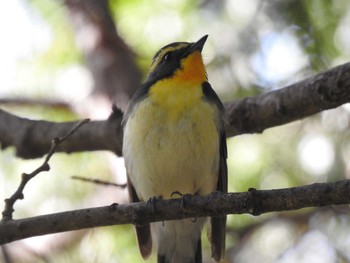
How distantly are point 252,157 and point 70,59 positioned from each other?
2126 millimetres

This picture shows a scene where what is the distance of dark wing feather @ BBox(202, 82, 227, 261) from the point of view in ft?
14.8

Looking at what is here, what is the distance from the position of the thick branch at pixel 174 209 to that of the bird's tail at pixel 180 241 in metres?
1.35

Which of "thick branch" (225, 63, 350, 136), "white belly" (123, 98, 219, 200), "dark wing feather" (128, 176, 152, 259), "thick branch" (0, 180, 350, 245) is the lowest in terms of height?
"thick branch" (0, 180, 350, 245)

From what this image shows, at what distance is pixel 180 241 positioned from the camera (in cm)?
481

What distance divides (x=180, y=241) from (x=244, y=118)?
Answer: 1.02m

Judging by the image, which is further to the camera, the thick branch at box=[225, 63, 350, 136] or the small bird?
the small bird

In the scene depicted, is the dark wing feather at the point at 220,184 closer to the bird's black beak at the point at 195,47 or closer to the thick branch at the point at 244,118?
the thick branch at the point at 244,118

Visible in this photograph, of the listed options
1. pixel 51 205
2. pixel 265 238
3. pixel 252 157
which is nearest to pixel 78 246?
pixel 51 205

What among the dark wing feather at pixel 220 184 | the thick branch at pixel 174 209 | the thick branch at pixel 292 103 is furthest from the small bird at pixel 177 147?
the thick branch at pixel 174 209

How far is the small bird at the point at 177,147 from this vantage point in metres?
4.27

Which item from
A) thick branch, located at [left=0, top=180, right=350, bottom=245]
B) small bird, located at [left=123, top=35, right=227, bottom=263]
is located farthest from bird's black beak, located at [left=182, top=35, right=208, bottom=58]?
thick branch, located at [left=0, top=180, right=350, bottom=245]

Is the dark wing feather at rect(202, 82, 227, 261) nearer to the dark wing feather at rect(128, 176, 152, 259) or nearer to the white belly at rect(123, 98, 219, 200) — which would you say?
the white belly at rect(123, 98, 219, 200)

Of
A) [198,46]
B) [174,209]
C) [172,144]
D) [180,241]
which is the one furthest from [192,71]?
[174,209]

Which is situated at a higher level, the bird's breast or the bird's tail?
the bird's breast
